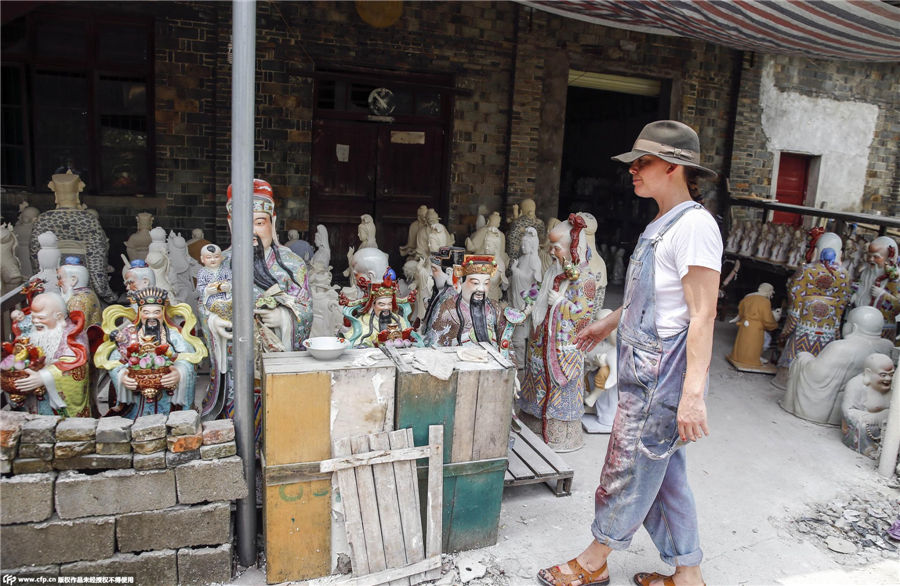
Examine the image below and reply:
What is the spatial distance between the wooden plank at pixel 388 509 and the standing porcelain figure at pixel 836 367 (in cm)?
453

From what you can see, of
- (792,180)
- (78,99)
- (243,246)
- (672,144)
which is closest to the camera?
(672,144)

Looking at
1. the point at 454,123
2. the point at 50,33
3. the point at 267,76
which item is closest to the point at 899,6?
the point at 454,123

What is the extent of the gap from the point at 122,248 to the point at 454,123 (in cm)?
508

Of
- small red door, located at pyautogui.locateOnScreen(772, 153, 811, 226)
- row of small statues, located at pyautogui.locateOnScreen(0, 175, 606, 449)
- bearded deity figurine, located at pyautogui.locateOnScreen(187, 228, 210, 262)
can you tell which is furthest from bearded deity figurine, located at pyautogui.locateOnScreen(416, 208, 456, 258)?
small red door, located at pyautogui.locateOnScreen(772, 153, 811, 226)

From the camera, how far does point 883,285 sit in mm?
6918

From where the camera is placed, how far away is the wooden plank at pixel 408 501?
3361 millimetres

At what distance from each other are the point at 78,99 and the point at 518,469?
7672mm

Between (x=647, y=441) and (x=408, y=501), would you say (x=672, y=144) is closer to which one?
(x=647, y=441)

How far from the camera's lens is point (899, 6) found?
4.96 meters

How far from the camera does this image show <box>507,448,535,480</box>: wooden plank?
14.0 ft

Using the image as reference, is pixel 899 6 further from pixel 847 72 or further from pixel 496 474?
pixel 847 72

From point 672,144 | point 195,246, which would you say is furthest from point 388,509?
point 195,246

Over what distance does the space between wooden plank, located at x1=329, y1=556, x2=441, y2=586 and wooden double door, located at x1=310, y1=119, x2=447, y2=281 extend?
6.68 metres

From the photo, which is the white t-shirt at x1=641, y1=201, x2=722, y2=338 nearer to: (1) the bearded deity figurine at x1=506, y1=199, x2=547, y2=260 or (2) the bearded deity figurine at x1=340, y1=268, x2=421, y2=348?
(2) the bearded deity figurine at x1=340, y1=268, x2=421, y2=348
